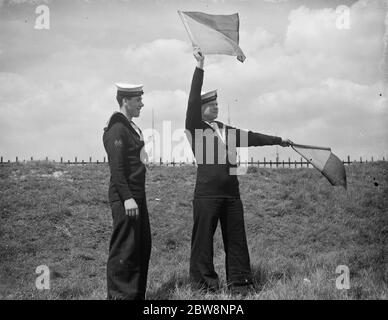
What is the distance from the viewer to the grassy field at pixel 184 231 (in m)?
5.12

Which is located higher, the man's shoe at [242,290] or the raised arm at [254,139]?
the raised arm at [254,139]

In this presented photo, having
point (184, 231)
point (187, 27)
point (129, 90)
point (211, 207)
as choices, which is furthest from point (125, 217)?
point (184, 231)

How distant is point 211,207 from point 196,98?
1103mm

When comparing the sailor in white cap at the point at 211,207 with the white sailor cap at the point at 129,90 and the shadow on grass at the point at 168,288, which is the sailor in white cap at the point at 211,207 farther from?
the white sailor cap at the point at 129,90

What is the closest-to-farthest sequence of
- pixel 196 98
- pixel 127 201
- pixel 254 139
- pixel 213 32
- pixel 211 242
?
1. pixel 127 201
2. pixel 196 98
3. pixel 211 242
4. pixel 213 32
5. pixel 254 139

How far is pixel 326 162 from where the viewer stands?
5.05 meters

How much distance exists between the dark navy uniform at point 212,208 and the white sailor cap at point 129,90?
20.5 inches

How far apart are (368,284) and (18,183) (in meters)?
9.26

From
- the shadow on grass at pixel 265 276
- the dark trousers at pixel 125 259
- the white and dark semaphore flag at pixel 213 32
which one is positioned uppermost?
the white and dark semaphore flag at pixel 213 32

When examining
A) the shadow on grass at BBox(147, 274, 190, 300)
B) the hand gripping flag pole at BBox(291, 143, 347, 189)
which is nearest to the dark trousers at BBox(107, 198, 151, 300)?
the shadow on grass at BBox(147, 274, 190, 300)

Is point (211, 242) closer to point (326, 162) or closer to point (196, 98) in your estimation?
point (196, 98)

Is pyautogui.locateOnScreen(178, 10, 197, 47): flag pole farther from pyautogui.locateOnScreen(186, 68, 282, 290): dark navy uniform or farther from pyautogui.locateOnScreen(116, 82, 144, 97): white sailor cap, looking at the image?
pyautogui.locateOnScreen(116, 82, 144, 97): white sailor cap

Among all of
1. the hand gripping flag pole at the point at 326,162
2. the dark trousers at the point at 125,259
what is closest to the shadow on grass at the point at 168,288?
the dark trousers at the point at 125,259
